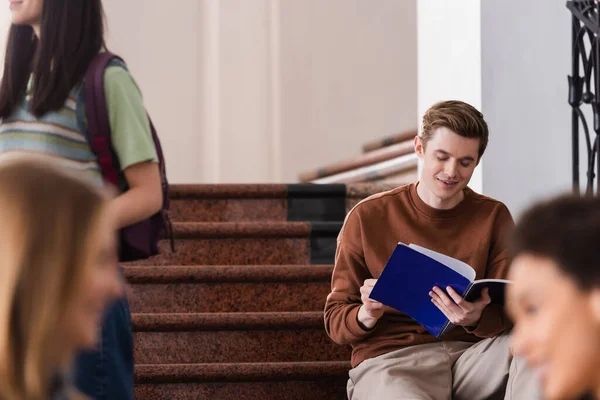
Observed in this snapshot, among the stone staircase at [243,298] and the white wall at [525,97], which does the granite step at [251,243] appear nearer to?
the stone staircase at [243,298]

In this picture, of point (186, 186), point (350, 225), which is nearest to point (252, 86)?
point (186, 186)

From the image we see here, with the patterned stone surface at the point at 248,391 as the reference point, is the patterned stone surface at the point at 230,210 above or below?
above

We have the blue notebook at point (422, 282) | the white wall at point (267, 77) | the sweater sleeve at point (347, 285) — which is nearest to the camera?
the blue notebook at point (422, 282)

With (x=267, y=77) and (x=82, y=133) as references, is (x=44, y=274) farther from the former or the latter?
(x=267, y=77)

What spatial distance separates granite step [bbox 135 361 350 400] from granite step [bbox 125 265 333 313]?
17.5 inches

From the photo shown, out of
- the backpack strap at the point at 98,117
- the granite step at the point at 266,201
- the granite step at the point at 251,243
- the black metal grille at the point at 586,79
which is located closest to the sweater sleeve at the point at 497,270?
the black metal grille at the point at 586,79

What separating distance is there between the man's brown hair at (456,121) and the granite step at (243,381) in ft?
3.21

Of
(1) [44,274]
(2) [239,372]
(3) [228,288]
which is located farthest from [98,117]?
(3) [228,288]

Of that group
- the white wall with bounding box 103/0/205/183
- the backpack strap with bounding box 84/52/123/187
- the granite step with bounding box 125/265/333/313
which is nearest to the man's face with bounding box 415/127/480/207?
the backpack strap with bounding box 84/52/123/187

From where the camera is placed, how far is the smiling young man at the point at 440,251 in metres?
2.57

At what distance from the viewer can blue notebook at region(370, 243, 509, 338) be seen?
2.35 m

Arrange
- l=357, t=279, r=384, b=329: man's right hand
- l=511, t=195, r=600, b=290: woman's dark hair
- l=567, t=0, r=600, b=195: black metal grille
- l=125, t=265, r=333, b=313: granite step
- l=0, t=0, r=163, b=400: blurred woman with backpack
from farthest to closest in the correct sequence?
l=125, t=265, r=333, b=313: granite step → l=567, t=0, r=600, b=195: black metal grille → l=357, t=279, r=384, b=329: man's right hand → l=0, t=0, r=163, b=400: blurred woman with backpack → l=511, t=195, r=600, b=290: woman's dark hair

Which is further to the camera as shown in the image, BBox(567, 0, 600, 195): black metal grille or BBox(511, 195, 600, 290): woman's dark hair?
BBox(567, 0, 600, 195): black metal grille

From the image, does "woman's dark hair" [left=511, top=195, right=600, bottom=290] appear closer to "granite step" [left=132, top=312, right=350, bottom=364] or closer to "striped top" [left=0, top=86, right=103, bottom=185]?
"striped top" [left=0, top=86, right=103, bottom=185]
